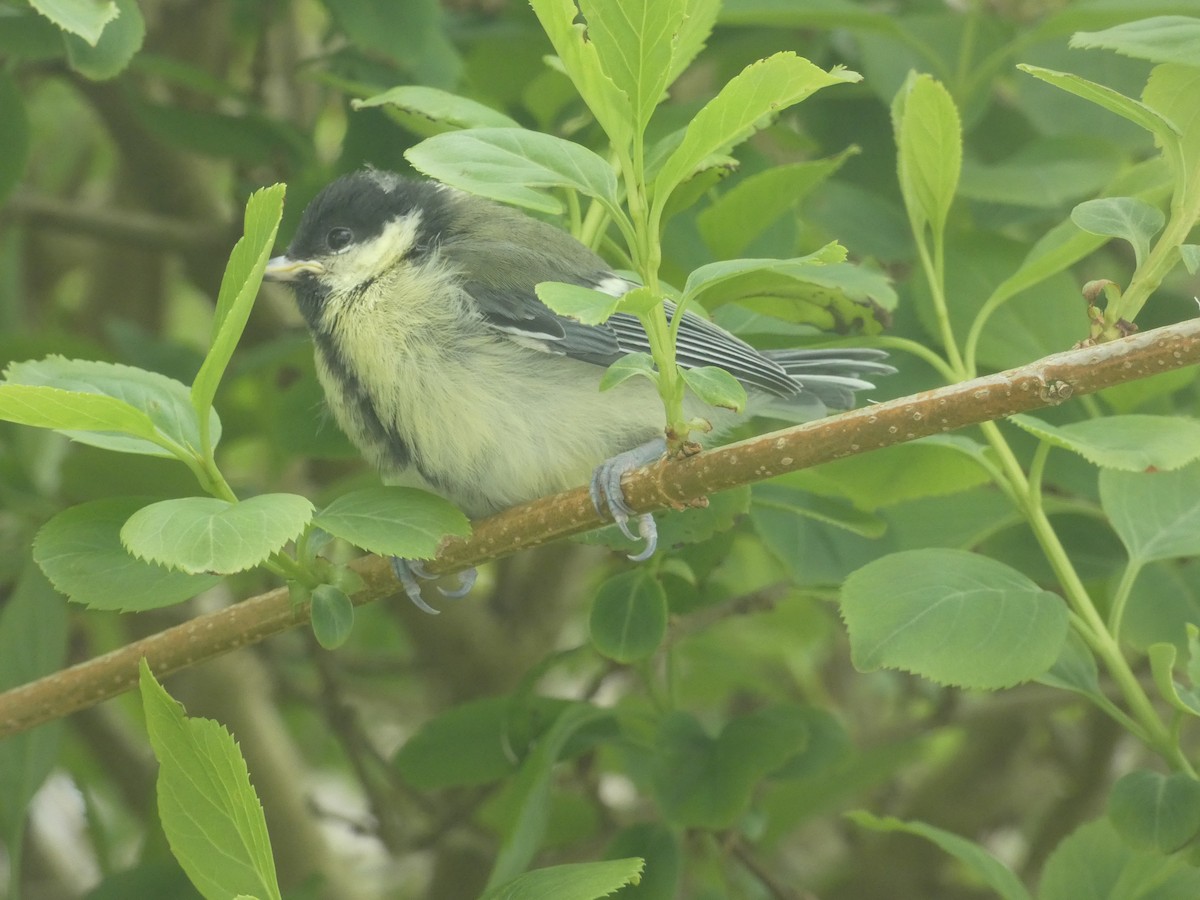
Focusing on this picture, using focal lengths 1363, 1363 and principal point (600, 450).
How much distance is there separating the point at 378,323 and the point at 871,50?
0.79m

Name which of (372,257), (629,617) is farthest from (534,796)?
(372,257)

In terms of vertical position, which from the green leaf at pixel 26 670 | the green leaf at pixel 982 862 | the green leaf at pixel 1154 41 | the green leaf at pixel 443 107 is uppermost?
the green leaf at pixel 1154 41

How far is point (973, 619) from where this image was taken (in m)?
1.23

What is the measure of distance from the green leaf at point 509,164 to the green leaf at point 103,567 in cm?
46

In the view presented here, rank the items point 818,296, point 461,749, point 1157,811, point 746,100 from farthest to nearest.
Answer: point 461,749, point 818,296, point 1157,811, point 746,100

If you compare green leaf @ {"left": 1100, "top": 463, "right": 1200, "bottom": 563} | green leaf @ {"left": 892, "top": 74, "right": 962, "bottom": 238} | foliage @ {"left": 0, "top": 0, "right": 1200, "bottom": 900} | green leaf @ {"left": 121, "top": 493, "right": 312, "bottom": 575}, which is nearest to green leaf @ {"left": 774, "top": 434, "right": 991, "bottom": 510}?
foliage @ {"left": 0, "top": 0, "right": 1200, "bottom": 900}

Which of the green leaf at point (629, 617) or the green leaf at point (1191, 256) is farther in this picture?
the green leaf at point (629, 617)

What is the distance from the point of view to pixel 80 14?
1.21m

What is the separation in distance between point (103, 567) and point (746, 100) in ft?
2.34

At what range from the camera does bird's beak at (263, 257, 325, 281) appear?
1.83m

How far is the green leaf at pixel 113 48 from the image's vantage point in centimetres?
140

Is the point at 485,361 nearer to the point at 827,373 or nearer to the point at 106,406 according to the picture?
the point at 827,373

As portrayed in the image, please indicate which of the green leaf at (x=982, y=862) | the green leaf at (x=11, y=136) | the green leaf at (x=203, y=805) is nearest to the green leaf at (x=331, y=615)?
the green leaf at (x=203, y=805)

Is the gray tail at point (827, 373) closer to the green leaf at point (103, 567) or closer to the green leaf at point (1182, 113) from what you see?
the green leaf at point (1182, 113)
